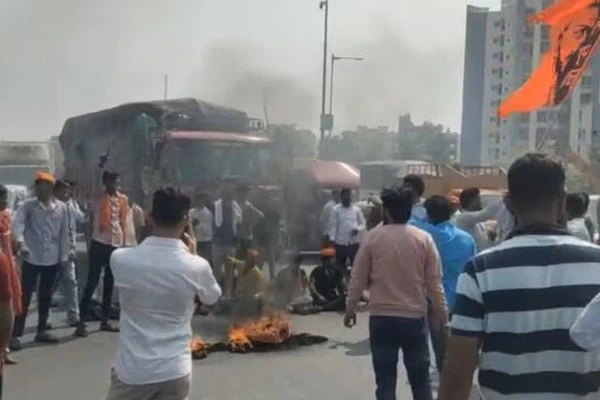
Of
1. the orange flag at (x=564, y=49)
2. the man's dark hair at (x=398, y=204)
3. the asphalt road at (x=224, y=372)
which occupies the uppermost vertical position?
the orange flag at (x=564, y=49)

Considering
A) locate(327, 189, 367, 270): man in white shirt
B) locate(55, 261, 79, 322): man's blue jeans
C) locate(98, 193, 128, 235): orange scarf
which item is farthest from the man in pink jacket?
locate(327, 189, 367, 270): man in white shirt

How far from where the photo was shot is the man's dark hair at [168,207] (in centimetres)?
458

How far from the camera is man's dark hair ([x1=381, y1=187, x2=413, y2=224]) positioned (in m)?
6.24

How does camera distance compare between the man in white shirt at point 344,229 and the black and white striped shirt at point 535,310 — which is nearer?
the black and white striped shirt at point 535,310

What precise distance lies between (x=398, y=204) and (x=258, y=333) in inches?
170

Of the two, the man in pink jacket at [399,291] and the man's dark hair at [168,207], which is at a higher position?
the man's dark hair at [168,207]

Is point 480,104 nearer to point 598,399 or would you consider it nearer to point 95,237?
point 95,237

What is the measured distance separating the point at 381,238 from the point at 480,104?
113403 mm

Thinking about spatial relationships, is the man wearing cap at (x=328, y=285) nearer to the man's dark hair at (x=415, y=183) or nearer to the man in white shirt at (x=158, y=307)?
the man's dark hair at (x=415, y=183)

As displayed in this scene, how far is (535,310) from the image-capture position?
2.99 meters

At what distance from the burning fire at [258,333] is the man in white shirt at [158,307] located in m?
5.43

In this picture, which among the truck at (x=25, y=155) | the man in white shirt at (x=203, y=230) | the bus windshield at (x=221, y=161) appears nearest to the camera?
the man in white shirt at (x=203, y=230)

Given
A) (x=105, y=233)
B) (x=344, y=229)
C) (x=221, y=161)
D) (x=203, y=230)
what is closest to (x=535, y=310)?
(x=105, y=233)

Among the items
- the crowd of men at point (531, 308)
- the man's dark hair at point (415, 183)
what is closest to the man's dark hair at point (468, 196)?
the man's dark hair at point (415, 183)
